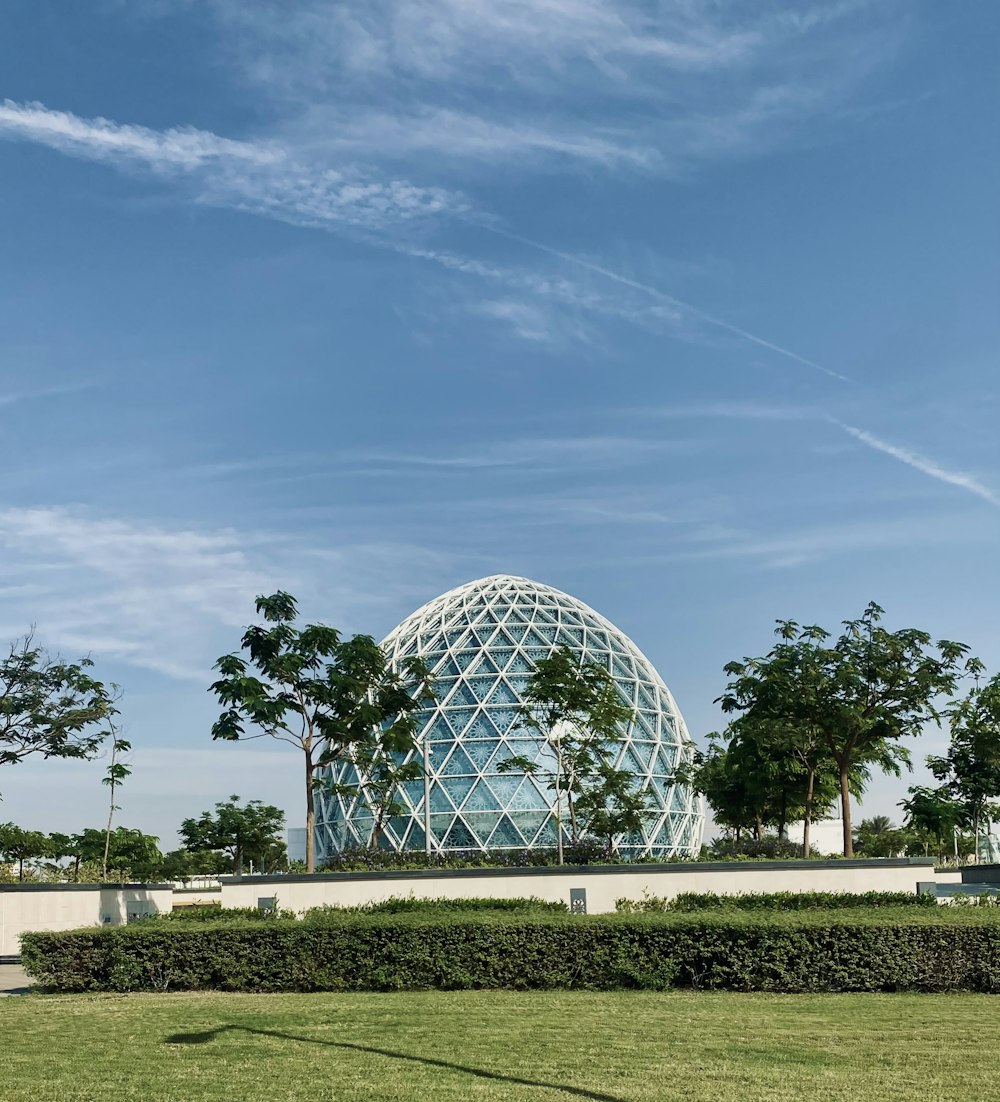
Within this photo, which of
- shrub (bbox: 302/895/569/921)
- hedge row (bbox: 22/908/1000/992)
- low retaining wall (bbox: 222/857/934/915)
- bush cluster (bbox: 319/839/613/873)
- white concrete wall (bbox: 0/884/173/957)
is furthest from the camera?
bush cluster (bbox: 319/839/613/873)

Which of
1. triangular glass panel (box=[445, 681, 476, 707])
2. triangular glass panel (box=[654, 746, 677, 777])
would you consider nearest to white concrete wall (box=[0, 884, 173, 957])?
triangular glass panel (box=[445, 681, 476, 707])

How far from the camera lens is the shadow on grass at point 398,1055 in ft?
32.5

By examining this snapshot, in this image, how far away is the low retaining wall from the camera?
23562 mm

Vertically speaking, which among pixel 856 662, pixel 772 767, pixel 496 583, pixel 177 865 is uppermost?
pixel 496 583

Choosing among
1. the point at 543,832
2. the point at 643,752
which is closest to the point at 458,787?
the point at 543,832

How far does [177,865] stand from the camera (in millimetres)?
71438

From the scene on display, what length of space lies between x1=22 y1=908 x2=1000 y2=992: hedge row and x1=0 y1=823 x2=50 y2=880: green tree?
4384 cm

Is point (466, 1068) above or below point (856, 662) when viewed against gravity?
below

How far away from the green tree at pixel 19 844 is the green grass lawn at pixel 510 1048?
4605cm

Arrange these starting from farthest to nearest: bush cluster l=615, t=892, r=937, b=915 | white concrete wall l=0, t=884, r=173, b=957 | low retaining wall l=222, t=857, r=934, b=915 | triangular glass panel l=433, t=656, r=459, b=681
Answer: triangular glass panel l=433, t=656, r=459, b=681, white concrete wall l=0, t=884, r=173, b=957, low retaining wall l=222, t=857, r=934, b=915, bush cluster l=615, t=892, r=937, b=915

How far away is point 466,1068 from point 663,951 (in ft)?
19.5

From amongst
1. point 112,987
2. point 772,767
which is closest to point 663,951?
point 112,987

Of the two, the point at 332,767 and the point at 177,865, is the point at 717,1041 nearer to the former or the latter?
the point at 332,767

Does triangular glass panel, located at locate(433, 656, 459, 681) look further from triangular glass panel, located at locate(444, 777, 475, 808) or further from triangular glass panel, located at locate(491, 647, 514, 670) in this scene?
triangular glass panel, located at locate(444, 777, 475, 808)
